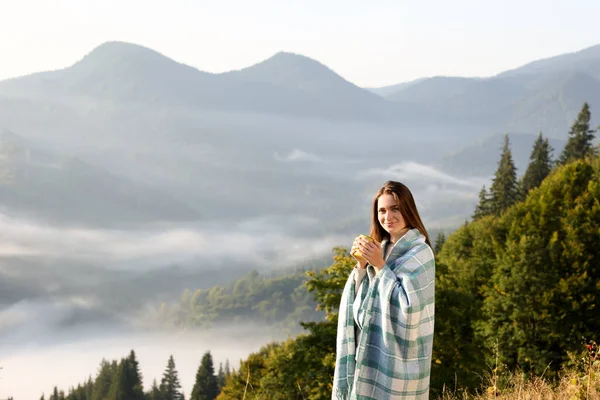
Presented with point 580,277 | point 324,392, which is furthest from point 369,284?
point 580,277

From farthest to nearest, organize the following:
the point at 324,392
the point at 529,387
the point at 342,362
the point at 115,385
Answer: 1. the point at 115,385
2. the point at 324,392
3. the point at 529,387
4. the point at 342,362

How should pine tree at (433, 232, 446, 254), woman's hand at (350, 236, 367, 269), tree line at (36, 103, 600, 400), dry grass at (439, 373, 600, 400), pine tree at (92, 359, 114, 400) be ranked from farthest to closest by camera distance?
pine tree at (92, 359, 114, 400)
pine tree at (433, 232, 446, 254)
tree line at (36, 103, 600, 400)
dry grass at (439, 373, 600, 400)
woman's hand at (350, 236, 367, 269)

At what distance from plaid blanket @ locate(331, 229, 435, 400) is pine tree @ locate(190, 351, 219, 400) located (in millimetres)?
102876

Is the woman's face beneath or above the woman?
above

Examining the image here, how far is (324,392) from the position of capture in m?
20.8

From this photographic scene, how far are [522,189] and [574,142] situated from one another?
6853 millimetres

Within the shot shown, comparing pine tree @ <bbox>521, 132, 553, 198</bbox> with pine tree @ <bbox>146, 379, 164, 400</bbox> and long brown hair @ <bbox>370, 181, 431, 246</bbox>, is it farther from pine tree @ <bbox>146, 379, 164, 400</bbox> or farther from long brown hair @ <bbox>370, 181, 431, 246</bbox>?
pine tree @ <bbox>146, 379, 164, 400</bbox>

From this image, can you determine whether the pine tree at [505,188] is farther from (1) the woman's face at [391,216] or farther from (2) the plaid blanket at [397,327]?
(2) the plaid blanket at [397,327]

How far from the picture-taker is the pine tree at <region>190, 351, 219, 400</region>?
103 metres

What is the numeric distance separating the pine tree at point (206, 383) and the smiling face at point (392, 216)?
102945mm

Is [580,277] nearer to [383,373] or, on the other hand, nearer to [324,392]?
[324,392]

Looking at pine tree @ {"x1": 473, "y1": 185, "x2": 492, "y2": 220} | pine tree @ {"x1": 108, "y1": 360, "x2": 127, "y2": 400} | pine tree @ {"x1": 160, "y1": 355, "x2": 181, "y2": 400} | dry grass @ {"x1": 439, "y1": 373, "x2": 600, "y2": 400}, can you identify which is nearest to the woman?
dry grass @ {"x1": 439, "y1": 373, "x2": 600, "y2": 400}

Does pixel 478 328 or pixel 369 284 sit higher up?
pixel 369 284

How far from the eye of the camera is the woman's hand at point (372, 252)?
13.5ft
